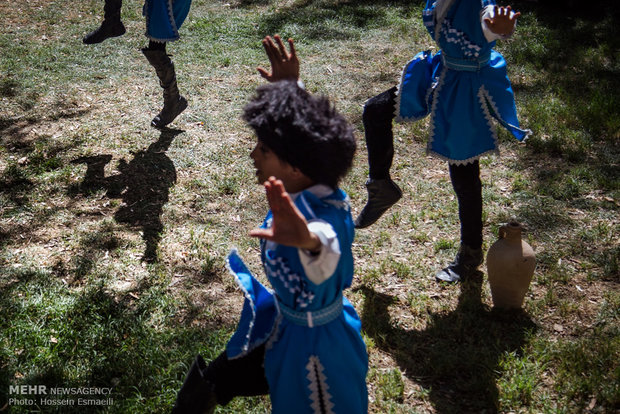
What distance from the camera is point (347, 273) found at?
219cm

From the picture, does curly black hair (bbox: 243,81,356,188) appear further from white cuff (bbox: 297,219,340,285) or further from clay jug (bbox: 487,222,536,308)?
clay jug (bbox: 487,222,536,308)

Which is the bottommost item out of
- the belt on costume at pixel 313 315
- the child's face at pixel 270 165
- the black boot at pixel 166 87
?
the black boot at pixel 166 87

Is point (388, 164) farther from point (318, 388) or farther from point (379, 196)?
point (318, 388)

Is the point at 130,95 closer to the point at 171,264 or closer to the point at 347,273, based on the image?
the point at 171,264

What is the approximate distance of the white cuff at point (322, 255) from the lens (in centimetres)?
183

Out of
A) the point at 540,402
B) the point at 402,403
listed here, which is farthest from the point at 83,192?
the point at 540,402

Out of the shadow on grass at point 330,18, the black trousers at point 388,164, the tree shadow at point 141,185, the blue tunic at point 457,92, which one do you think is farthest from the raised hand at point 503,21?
the shadow on grass at point 330,18

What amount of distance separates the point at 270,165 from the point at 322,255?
0.43 metres

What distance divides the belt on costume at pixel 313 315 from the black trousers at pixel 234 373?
246mm

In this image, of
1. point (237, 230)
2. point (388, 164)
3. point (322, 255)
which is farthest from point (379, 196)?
point (322, 255)

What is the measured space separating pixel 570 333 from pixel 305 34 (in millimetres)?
5725

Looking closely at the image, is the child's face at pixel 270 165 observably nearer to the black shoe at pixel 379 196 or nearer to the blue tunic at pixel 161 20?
the black shoe at pixel 379 196

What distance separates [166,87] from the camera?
5336 mm

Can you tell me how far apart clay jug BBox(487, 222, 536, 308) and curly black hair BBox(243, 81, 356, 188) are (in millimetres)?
1575
